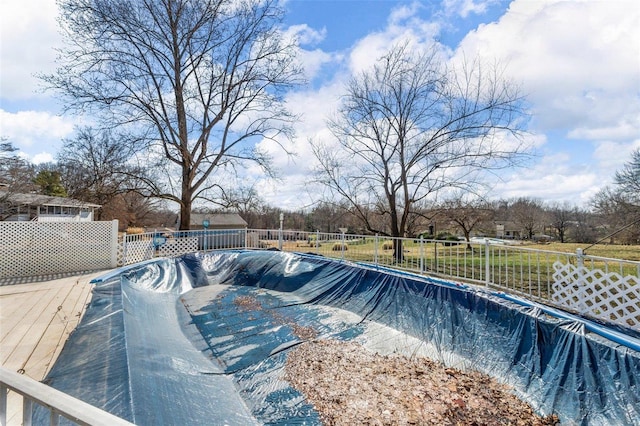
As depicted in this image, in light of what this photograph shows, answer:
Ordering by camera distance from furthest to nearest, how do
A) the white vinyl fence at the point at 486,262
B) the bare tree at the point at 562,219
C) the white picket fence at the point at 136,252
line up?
the bare tree at the point at 562,219 < the white picket fence at the point at 136,252 < the white vinyl fence at the point at 486,262

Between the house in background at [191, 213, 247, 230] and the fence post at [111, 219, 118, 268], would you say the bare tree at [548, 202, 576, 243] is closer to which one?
the house in background at [191, 213, 247, 230]

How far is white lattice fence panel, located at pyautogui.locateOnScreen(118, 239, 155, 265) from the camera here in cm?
795

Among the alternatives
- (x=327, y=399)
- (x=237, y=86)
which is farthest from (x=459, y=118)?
(x=327, y=399)

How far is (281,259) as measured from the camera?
7230 mm

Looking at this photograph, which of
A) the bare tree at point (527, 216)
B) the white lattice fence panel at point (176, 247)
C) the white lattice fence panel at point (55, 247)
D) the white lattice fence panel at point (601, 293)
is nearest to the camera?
the white lattice fence panel at point (601, 293)

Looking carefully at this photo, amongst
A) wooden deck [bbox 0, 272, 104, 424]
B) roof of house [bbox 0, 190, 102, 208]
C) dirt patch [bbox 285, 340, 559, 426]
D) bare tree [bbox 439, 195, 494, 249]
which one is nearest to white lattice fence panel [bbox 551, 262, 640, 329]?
dirt patch [bbox 285, 340, 559, 426]

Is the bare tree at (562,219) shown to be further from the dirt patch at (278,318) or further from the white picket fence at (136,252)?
the dirt patch at (278,318)

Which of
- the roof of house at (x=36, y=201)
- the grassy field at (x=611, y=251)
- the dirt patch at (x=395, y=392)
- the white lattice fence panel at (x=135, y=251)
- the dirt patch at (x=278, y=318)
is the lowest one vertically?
the dirt patch at (x=395, y=392)

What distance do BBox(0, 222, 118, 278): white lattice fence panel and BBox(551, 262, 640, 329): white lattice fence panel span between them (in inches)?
382

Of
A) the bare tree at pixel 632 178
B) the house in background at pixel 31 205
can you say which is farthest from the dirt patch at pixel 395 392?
the bare tree at pixel 632 178

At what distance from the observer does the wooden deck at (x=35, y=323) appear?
9.13ft

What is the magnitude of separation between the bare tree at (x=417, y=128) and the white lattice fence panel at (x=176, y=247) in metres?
5.41

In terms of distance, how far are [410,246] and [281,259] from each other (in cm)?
315

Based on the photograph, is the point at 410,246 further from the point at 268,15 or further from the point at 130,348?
the point at 268,15
